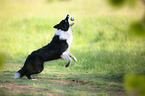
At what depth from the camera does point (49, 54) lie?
5922 mm

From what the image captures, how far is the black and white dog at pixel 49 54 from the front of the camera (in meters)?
5.82

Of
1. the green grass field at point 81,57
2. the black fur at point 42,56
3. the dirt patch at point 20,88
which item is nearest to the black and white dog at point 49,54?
the black fur at point 42,56

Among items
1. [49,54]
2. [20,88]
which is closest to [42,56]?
[49,54]

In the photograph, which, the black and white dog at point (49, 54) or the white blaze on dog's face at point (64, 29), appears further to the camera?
the white blaze on dog's face at point (64, 29)

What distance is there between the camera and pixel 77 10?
18.1m

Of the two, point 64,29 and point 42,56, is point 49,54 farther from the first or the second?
point 64,29

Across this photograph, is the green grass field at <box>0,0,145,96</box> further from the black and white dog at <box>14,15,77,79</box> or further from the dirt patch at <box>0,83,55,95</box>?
the black and white dog at <box>14,15,77,79</box>

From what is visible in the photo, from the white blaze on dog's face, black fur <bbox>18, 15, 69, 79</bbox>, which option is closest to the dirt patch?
black fur <bbox>18, 15, 69, 79</bbox>

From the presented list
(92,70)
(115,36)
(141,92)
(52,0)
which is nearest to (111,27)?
(115,36)

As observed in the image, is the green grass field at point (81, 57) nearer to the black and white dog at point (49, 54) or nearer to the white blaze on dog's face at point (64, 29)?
the black and white dog at point (49, 54)

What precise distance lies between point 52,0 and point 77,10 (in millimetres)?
5625

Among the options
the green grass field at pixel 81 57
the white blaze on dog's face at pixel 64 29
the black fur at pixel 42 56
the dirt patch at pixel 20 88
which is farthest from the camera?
the white blaze on dog's face at pixel 64 29

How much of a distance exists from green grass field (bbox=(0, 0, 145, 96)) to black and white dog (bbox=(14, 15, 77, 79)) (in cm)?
30

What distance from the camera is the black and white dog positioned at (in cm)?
582
